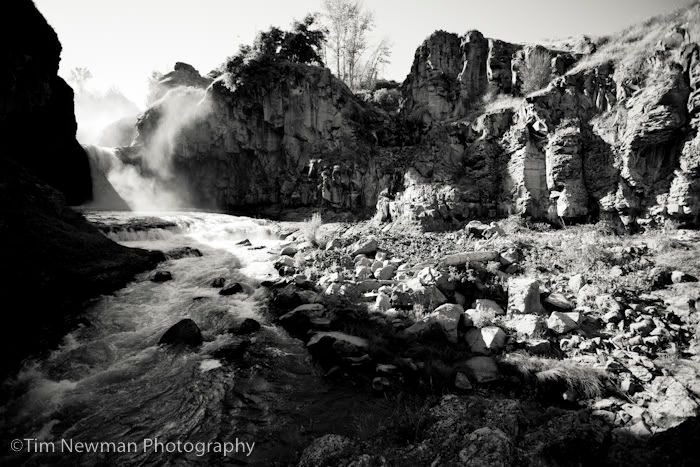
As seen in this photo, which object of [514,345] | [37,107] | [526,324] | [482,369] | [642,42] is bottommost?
[482,369]

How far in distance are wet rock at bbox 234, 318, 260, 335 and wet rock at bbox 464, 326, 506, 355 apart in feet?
15.2

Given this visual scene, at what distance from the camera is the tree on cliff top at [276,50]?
74.1 feet

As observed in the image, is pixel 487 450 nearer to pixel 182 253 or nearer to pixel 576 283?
pixel 576 283

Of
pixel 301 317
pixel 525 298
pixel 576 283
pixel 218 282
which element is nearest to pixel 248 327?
pixel 301 317

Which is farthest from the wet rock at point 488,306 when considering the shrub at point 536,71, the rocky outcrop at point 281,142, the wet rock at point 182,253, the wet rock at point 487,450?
the shrub at point 536,71

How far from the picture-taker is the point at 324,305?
26.6ft

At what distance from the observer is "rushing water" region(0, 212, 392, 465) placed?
15.0 feet

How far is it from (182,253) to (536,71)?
18741 mm

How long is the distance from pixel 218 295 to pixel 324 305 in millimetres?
3326

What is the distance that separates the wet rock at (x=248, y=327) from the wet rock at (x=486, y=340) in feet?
15.2

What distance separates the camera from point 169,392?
546 cm

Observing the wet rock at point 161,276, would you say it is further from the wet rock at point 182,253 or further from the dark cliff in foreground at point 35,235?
the wet rock at point 182,253

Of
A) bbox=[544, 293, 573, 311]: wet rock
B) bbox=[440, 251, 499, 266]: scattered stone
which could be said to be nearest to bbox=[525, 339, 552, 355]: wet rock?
bbox=[544, 293, 573, 311]: wet rock

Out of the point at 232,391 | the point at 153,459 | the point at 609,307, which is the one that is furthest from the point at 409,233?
the point at 153,459
